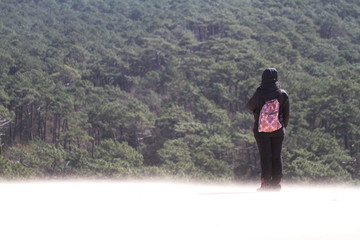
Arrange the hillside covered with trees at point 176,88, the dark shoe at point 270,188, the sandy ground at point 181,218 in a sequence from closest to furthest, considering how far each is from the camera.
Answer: the sandy ground at point 181,218, the dark shoe at point 270,188, the hillside covered with trees at point 176,88

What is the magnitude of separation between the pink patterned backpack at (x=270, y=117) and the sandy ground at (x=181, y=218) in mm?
1123

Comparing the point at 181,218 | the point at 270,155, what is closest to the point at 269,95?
the point at 270,155

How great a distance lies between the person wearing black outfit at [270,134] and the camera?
17.5 ft

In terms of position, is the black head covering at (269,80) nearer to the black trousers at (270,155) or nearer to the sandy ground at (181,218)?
the black trousers at (270,155)

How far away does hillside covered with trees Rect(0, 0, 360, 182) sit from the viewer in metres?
31.9

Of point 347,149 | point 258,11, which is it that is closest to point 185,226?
point 347,149

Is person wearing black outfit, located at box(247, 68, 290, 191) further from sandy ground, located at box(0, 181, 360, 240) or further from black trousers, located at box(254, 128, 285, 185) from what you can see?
sandy ground, located at box(0, 181, 360, 240)

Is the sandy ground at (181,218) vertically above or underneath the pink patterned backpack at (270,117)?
underneath

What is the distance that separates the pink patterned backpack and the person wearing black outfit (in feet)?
0.16

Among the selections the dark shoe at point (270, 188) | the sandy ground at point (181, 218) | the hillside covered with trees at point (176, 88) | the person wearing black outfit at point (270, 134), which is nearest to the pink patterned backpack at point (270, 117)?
the person wearing black outfit at point (270, 134)

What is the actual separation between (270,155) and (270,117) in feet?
1.42

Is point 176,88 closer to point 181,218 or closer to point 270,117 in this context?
point 270,117

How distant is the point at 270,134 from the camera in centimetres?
532

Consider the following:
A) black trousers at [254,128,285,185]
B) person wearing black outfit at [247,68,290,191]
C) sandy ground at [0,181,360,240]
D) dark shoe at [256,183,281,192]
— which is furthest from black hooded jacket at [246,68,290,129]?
sandy ground at [0,181,360,240]
